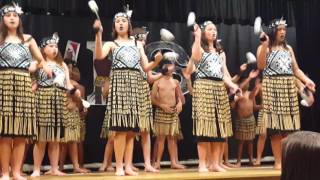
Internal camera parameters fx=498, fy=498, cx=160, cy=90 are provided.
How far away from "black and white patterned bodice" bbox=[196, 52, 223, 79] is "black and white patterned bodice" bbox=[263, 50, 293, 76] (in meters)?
0.47

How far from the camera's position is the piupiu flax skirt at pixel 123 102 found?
13.4 ft

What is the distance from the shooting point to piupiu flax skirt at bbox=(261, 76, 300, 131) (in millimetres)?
4562

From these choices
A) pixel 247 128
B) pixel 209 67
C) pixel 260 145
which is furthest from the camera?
pixel 247 128

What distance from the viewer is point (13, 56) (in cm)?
373

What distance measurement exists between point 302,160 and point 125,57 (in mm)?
Result: 2839

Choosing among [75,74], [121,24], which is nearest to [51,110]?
[121,24]

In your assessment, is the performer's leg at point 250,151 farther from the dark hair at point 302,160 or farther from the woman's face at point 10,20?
the dark hair at point 302,160

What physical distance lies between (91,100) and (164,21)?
4.67 ft

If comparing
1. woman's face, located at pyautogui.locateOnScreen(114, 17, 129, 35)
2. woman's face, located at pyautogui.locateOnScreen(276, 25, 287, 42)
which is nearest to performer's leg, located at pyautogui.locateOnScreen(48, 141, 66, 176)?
woman's face, located at pyautogui.locateOnScreen(114, 17, 129, 35)

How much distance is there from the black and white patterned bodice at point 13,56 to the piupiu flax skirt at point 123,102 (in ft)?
2.45

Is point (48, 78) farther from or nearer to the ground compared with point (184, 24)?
nearer to the ground

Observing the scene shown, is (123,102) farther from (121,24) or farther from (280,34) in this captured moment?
(280,34)

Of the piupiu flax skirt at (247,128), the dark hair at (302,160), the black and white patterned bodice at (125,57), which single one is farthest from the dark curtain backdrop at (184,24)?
the dark hair at (302,160)

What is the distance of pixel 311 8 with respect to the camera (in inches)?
271
